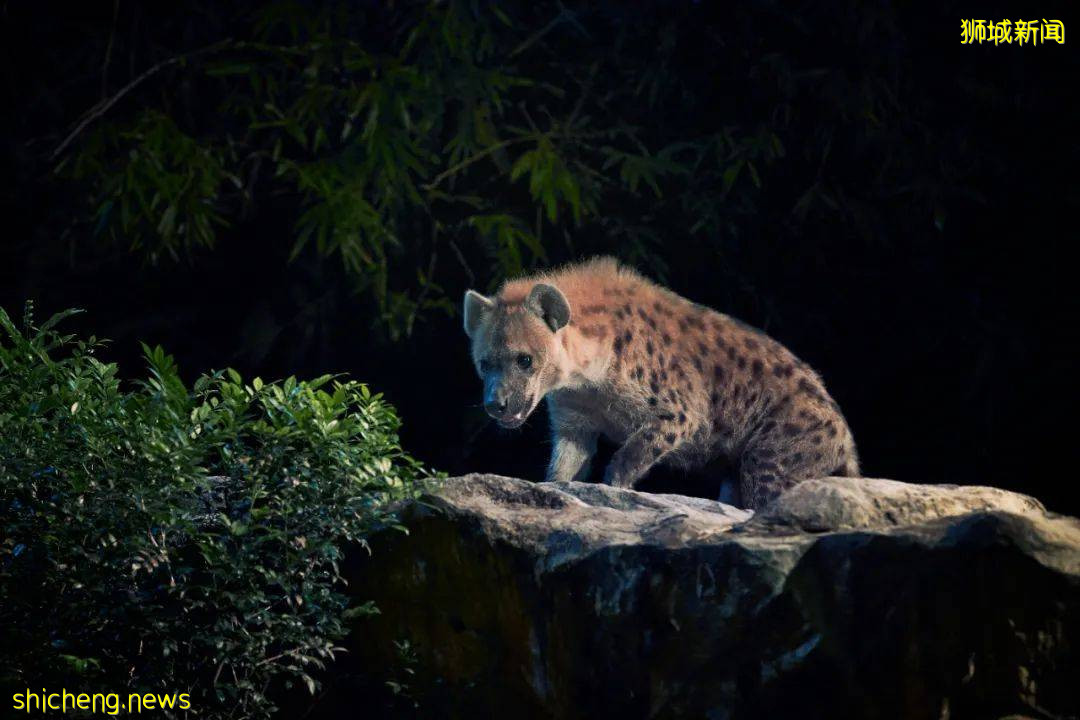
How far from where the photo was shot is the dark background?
6660 mm

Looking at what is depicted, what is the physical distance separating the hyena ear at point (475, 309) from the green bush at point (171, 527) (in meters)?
1.31

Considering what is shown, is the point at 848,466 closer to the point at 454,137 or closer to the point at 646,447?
the point at 646,447

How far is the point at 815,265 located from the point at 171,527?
4.08 metres

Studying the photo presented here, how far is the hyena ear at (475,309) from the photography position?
17.9ft

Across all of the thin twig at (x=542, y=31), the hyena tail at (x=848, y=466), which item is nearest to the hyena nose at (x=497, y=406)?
the hyena tail at (x=848, y=466)

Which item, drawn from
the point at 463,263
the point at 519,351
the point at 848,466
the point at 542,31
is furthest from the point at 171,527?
the point at 542,31

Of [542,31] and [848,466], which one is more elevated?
[542,31]

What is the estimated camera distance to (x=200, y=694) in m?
3.99

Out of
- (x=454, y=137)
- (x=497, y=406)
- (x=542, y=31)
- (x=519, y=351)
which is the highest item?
(x=542, y=31)

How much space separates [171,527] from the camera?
3863mm

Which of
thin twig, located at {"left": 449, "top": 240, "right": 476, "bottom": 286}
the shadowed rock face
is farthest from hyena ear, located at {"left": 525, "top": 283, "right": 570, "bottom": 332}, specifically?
thin twig, located at {"left": 449, "top": 240, "right": 476, "bottom": 286}

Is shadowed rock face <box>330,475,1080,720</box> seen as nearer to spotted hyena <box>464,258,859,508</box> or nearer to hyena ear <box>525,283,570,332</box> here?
spotted hyena <box>464,258,859,508</box>

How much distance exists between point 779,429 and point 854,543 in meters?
1.94

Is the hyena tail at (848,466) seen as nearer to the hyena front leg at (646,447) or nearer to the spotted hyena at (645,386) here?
the spotted hyena at (645,386)
